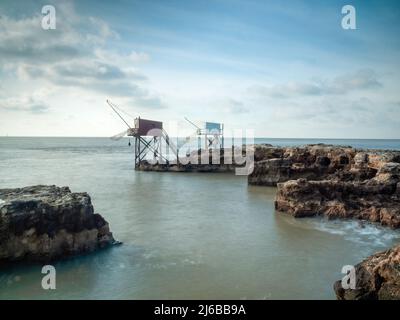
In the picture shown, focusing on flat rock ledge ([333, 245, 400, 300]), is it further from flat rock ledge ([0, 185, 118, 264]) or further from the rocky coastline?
flat rock ledge ([0, 185, 118, 264])

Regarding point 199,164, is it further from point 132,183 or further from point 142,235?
point 142,235

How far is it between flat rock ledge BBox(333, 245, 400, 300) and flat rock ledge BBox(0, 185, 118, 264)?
8457mm

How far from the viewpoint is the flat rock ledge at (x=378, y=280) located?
24.5 feet

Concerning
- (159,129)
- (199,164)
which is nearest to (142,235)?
(199,164)

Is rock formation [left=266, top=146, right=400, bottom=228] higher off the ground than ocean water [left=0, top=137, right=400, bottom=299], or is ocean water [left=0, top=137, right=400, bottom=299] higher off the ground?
rock formation [left=266, top=146, right=400, bottom=228]

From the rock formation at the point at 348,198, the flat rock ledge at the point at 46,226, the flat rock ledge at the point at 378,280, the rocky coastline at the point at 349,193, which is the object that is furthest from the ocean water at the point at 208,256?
the flat rock ledge at the point at 378,280

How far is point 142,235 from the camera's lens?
582 inches

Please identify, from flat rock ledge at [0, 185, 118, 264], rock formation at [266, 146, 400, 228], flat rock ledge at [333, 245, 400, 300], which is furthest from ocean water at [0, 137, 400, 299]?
flat rock ledge at [333, 245, 400, 300]

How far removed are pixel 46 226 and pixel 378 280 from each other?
9675 mm

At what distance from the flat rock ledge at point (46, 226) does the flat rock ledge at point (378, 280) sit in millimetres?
8457

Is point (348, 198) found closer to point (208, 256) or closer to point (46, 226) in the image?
point (208, 256)

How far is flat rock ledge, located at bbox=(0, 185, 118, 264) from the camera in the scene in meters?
10.8

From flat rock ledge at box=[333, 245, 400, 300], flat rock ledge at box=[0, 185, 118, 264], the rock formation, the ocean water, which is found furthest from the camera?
the rock formation

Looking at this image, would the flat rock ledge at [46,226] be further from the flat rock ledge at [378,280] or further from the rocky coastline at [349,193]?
the flat rock ledge at [378,280]
